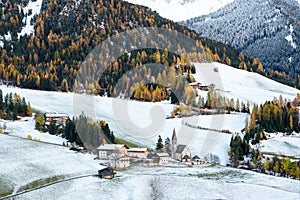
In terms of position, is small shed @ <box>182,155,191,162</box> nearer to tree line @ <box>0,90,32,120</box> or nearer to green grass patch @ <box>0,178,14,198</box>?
green grass patch @ <box>0,178,14,198</box>

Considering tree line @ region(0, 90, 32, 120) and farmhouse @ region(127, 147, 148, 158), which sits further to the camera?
tree line @ region(0, 90, 32, 120)

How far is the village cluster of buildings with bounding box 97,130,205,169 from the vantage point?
77.3 metres

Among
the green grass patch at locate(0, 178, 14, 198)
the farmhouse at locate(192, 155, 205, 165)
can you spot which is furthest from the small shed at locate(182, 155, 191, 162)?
the green grass patch at locate(0, 178, 14, 198)

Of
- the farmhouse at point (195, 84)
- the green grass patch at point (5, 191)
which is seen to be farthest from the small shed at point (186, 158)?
the farmhouse at point (195, 84)

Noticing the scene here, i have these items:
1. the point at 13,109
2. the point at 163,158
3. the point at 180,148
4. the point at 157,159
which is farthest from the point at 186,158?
the point at 13,109

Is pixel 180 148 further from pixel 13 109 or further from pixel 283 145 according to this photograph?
pixel 13 109

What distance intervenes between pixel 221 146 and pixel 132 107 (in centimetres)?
3896

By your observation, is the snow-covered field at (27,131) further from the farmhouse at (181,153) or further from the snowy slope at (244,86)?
the snowy slope at (244,86)

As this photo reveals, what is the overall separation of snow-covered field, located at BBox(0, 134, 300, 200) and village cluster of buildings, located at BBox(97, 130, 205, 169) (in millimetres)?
2301

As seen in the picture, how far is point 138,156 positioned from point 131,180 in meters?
15.7

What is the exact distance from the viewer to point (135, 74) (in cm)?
17150

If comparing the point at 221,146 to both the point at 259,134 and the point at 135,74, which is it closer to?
the point at 259,134

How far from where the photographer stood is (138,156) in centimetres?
8306

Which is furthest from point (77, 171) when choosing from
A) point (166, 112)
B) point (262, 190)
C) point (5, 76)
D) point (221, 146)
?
point (5, 76)
